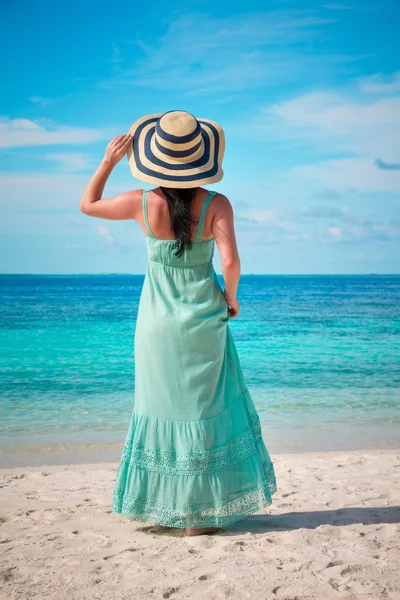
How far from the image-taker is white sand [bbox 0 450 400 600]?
2459 mm

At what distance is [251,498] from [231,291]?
108cm

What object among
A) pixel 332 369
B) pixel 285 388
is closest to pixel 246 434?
pixel 285 388

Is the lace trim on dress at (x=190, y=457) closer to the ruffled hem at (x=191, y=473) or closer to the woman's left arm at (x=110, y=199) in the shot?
the ruffled hem at (x=191, y=473)

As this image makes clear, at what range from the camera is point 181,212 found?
2.91 meters

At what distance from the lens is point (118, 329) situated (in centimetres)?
1966

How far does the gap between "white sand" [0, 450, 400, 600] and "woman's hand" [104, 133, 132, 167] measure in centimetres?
195

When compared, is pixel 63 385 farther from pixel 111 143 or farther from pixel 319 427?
pixel 111 143

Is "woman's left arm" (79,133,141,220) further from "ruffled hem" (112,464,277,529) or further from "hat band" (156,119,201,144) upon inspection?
"ruffled hem" (112,464,277,529)

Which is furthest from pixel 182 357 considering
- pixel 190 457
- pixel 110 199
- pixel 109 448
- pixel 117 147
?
pixel 109 448

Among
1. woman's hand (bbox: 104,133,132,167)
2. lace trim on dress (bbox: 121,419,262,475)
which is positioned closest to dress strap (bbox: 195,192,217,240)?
woman's hand (bbox: 104,133,132,167)

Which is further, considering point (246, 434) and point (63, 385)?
point (63, 385)

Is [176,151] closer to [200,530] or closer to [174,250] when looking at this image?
[174,250]

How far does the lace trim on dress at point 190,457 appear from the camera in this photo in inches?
118

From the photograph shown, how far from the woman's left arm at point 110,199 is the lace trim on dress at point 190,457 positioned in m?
1.19
